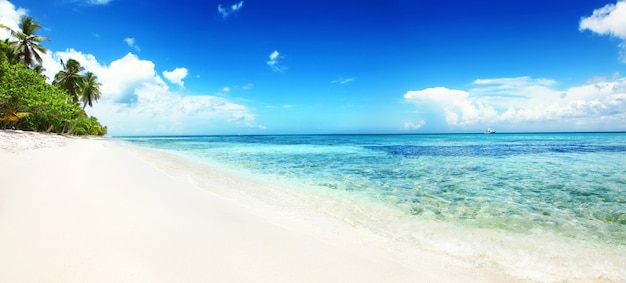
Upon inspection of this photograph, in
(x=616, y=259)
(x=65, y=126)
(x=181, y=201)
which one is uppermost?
(x=65, y=126)

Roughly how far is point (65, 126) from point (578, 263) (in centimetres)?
5894

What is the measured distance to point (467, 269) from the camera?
3.56 m

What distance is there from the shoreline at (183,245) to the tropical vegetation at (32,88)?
87.3 ft

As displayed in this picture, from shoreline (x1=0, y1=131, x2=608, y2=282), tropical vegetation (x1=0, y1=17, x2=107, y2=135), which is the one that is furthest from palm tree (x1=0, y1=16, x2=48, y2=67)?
shoreline (x1=0, y1=131, x2=608, y2=282)

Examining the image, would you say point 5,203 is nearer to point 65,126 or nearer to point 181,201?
point 181,201

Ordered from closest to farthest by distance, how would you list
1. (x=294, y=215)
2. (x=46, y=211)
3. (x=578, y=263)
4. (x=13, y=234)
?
(x=13, y=234) < (x=578, y=263) < (x=46, y=211) < (x=294, y=215)

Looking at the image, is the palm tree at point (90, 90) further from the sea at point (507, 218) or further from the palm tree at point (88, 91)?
the sea at point (507, 218)

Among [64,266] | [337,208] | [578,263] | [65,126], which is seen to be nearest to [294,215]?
[337,208]

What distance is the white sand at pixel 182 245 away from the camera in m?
2.84

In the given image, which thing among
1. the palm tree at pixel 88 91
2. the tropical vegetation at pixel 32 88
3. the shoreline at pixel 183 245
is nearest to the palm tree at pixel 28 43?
the tropical vegetation at pixel 32 88

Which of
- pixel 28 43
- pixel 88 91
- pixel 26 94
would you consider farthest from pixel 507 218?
pixel 88 91

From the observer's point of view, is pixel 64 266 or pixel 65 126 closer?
pixel 64 266

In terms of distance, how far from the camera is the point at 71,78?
1574 inches

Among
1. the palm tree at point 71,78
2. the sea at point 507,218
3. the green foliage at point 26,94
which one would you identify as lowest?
the sea at point 507,218
